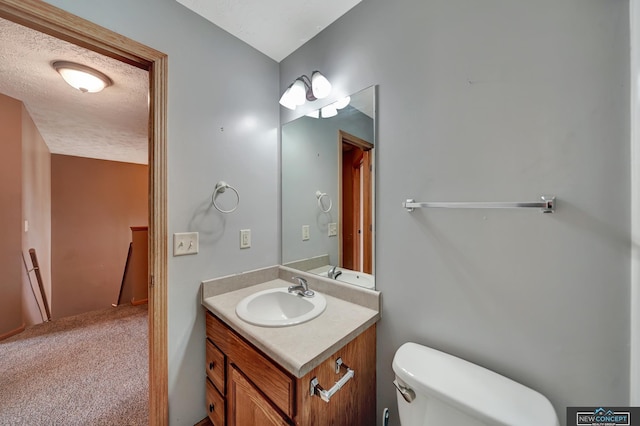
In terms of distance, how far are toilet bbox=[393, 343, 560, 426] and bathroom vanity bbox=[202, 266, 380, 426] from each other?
0.21 metres

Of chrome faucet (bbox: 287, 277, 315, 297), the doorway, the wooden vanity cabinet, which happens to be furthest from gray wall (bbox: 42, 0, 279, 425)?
the doorway

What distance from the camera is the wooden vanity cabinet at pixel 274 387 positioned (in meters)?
0.79

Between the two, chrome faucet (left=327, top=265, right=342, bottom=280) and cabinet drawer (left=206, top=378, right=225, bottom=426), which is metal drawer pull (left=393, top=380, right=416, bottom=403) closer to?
chrome faucet (left=327, top=265, right=342, bottom=280)

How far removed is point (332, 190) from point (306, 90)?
0.63 meters

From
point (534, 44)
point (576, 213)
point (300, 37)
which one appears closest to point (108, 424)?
point (576, 213)

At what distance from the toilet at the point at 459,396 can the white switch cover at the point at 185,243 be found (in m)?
1.11

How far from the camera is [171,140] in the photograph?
1.17 m

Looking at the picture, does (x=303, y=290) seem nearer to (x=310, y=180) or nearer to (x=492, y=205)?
(x=310, y=180)

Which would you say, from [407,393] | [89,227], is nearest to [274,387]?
[407,393]

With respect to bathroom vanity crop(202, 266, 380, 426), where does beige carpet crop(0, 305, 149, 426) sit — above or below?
below

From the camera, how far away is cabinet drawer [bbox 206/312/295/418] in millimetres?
794

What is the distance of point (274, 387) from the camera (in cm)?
84

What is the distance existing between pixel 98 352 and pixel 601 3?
3.61 meters

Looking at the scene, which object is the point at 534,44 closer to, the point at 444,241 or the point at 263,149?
the point at 444,241
